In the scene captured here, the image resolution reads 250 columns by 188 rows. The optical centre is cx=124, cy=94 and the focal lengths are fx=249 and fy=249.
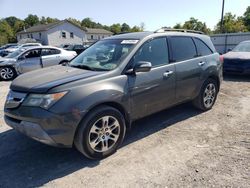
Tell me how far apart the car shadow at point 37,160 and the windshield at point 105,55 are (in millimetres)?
1364

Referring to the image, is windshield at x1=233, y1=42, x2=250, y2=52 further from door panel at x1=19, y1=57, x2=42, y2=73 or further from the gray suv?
door panel at x1=19, y1=57, x2=42, y2=73

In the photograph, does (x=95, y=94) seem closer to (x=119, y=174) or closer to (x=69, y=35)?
(x=119, y=174)

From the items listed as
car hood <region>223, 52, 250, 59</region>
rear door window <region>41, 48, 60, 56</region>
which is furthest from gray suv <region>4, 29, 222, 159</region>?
rear door window <region>41, 48, 60, 56</region>

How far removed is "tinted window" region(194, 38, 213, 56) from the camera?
210 inches

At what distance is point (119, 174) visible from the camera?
3.32m

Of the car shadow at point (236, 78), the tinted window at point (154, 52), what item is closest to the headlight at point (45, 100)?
the tinted window at point (154, 52)

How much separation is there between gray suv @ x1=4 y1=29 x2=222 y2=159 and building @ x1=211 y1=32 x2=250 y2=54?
16056 millimetres

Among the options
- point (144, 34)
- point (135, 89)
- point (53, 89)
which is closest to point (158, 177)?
point (135, 89)

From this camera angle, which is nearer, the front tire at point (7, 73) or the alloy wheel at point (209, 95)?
the alloy wheel at point (209, 95)

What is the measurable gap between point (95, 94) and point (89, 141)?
674mm

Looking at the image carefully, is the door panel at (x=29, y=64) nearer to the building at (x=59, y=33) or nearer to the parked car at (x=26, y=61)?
the parked car at (x=26, y=61)

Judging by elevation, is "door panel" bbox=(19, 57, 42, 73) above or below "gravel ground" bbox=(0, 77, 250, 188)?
above

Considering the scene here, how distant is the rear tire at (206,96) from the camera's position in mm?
5445

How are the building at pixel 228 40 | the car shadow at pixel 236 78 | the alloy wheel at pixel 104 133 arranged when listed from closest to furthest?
1. the alloy wheel at pixel 104 133
2. the car shadow at pixel 236 78
3. the building at pixel 228 40
